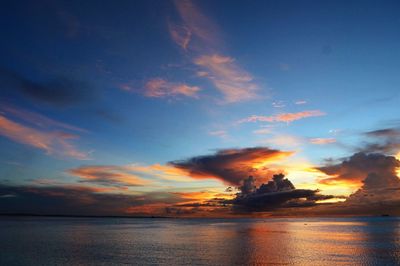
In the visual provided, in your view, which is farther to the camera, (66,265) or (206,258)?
(206,258)

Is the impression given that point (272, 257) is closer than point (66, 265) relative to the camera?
No

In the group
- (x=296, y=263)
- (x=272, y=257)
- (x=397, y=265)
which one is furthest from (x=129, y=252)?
(x=397, y=265)

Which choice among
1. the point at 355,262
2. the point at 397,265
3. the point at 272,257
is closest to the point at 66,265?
the point at 272,257

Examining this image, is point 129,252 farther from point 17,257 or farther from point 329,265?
point 329,265

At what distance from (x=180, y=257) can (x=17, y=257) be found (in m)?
30.4

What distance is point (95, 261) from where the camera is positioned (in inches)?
2574

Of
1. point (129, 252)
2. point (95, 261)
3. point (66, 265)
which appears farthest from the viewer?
point (129, 252)

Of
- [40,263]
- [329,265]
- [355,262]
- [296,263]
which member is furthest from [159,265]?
[355,262]

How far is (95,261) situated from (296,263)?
36.2 meters

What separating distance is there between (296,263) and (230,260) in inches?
467

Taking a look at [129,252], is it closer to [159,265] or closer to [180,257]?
[180,257]

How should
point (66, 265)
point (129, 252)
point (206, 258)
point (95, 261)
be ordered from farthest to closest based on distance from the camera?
point (129, 252), point (206, 258), point (95, 261), point (66, 265)

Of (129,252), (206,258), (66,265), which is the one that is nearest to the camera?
(66,265)

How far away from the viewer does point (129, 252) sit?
263 ft
